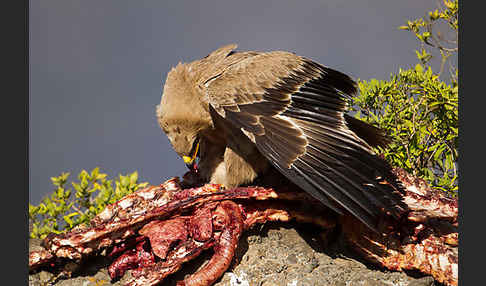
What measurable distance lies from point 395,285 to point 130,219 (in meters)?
2.38

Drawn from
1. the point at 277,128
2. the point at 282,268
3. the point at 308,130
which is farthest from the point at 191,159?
the point at 282,268

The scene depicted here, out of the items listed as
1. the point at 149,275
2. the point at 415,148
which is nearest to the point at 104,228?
the point at 149,275

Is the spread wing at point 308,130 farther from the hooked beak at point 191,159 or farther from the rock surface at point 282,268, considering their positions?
the hooked beak at point 191,159

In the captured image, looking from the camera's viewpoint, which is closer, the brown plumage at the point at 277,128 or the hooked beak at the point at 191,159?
the brown plumage at the point at 277,128

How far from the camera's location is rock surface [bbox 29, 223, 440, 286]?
166 inches

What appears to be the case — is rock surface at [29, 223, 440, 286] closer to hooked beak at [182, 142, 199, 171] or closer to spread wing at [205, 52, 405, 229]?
spread wing at [205, 52, 405, 229]

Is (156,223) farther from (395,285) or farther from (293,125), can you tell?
(395,285)

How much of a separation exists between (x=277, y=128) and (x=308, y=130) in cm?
29

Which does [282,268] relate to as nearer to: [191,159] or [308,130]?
[308,130]

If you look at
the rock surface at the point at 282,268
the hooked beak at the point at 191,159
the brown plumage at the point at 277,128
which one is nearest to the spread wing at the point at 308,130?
the brown plumage at the point at 277,128

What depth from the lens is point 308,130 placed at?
4.58 metres

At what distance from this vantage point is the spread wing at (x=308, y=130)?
4191 millimetres

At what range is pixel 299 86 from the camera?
509 cm

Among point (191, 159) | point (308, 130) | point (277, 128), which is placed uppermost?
point (191, 159)
